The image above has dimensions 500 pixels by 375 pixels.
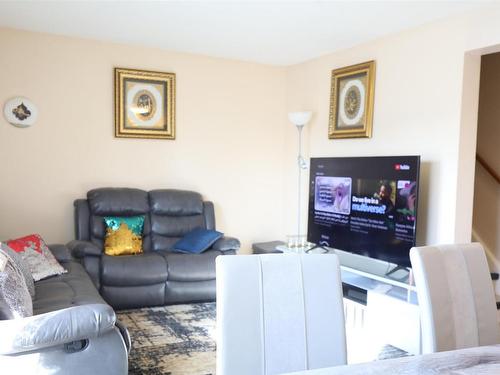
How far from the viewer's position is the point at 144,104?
478 cm

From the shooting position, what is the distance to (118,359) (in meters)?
2.25

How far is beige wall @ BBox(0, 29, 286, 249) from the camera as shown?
14.0 ft

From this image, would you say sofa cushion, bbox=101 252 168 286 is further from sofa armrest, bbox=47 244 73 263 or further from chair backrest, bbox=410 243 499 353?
chair backrest, bbox=410 243 499 353

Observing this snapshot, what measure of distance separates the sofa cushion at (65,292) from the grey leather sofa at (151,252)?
0.40 meters

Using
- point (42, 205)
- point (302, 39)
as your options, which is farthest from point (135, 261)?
point (302, 39)

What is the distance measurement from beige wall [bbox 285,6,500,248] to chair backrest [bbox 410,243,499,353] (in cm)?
181

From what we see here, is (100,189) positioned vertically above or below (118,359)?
above

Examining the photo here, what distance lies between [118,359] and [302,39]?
10.5 ft

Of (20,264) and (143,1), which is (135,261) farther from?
(143,1)

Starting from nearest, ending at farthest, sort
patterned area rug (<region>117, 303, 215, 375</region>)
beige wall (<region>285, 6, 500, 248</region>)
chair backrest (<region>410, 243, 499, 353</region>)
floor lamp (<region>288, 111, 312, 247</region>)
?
chair backrest (<region>410, 243, 499, 353</region>), patterned area rug (<region>117, 303, 215, 375</region>), beige wall (<region>285, 6, 500, 248</region>), floor lamp (<region>288, 111, 312, 247</region>)

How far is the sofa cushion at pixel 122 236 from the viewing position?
13.7 feet

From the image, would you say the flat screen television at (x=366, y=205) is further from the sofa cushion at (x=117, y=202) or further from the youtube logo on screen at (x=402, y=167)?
the sofa cushion at (x=117, y=202)

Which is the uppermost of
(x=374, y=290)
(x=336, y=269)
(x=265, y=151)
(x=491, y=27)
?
(x=491, y=27)

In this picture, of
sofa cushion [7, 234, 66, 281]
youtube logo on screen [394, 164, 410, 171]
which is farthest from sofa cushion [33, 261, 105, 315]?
youtube logo on screen [394, 164, 410, 171]
